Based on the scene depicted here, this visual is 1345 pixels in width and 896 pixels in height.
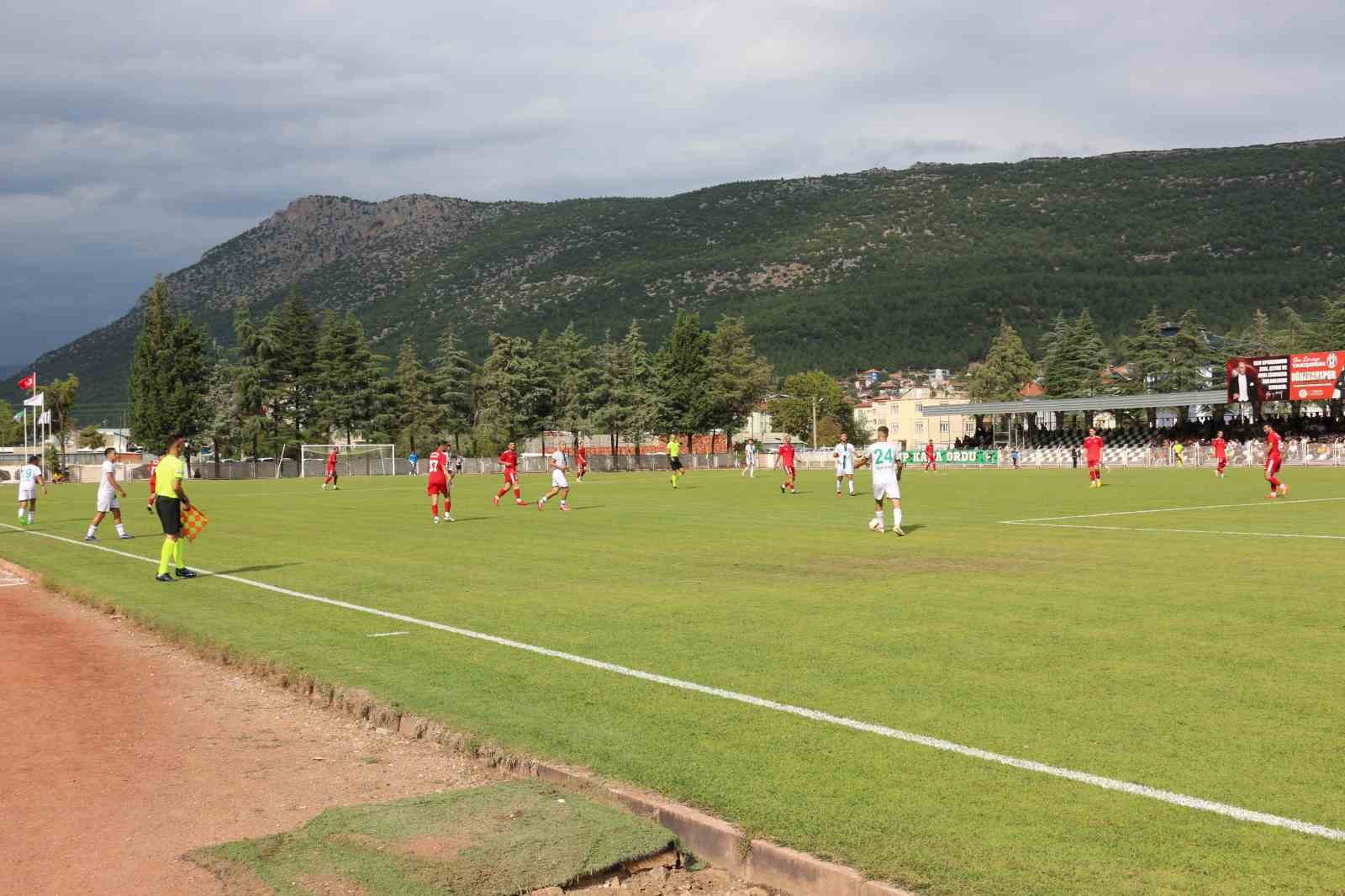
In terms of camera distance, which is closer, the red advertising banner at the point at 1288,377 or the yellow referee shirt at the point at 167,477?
the yellow referee shirt at the point at 167,477

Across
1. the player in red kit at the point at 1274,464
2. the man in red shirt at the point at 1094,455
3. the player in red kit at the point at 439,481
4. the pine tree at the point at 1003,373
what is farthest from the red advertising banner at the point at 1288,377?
the player in red kit at the point at 439,481

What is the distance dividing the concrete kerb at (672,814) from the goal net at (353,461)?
76.5 metres

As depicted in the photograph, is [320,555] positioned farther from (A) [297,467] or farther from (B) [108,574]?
(A) [297,467]

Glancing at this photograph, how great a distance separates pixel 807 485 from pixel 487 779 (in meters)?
41.4

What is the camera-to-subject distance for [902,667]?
29.0ft

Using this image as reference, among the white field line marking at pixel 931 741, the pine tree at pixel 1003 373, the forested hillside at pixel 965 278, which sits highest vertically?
the forested hillside at pixel 965 278

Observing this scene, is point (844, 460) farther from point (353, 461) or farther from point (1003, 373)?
point (1003, 373)

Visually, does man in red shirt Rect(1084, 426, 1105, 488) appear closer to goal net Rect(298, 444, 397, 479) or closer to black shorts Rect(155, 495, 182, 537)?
black shorts Rect(155, 495, 182, 537)

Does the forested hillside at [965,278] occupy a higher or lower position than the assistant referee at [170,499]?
higher

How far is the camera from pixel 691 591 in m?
13.6

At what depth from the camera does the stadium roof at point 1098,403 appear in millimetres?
77000

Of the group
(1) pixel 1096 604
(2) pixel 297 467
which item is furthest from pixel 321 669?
(2) pixel 297 467

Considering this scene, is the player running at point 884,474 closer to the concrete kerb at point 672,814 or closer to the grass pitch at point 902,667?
the grass pitch at point 902,667

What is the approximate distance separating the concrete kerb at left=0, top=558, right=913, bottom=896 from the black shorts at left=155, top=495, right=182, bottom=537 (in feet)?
26.6
